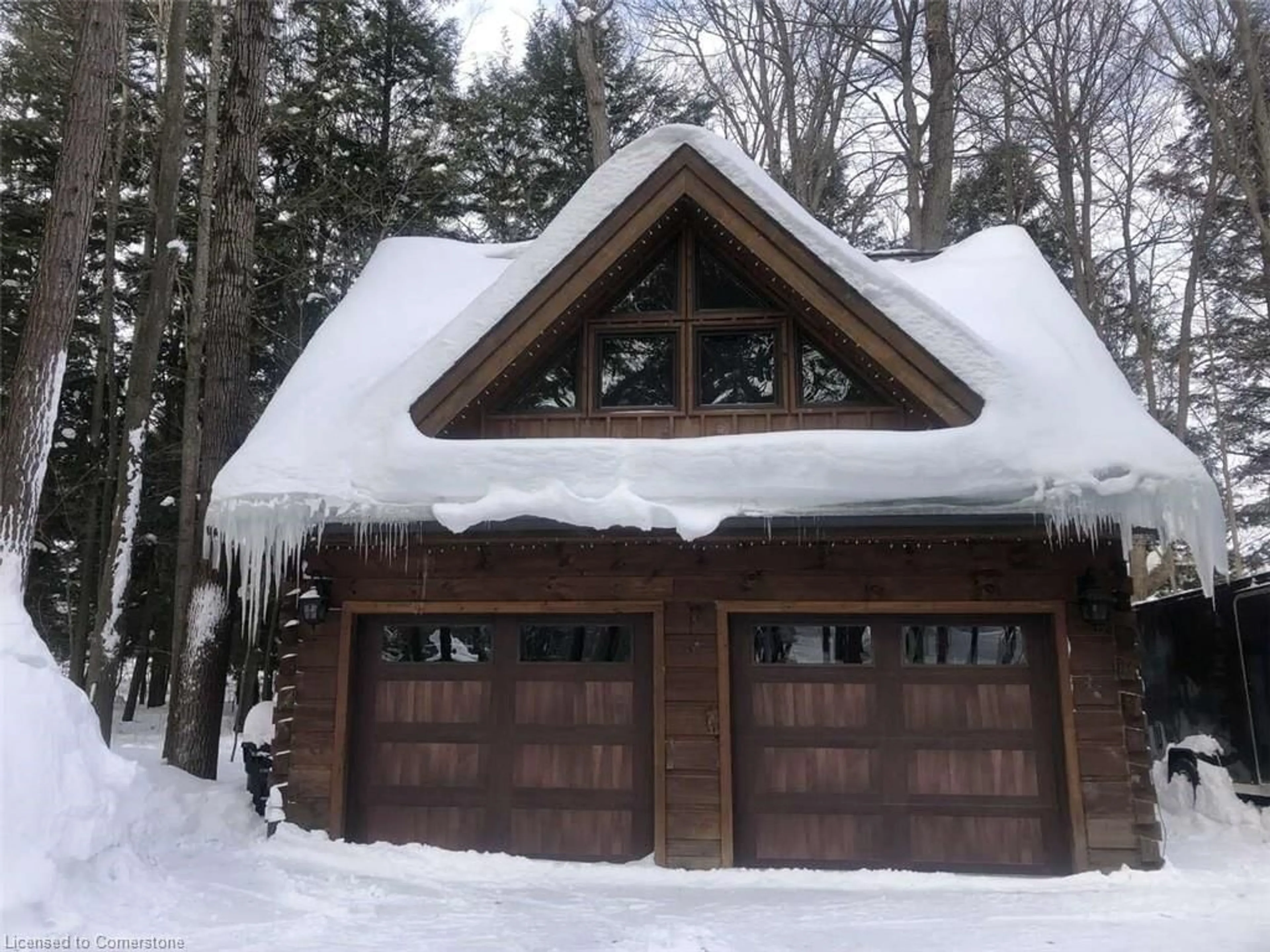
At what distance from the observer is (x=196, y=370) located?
11141mm

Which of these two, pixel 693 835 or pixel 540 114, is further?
pixel 540 114

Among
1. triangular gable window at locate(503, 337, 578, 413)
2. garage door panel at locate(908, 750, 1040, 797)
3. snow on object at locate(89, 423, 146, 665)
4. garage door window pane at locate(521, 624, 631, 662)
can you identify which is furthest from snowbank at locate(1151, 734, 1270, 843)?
snow on object at locate(89, 423, 146, 665)

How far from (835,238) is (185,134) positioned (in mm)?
11399

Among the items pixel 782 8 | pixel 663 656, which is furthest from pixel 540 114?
pixel 663 656

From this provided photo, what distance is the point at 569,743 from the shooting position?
7.09m

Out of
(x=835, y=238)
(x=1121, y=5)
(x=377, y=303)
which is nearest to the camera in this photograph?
(x=835, y=238)

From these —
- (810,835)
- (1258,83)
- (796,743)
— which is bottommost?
(810,835)

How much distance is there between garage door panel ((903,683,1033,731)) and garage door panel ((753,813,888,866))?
0.76 m

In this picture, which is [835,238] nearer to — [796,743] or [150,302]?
[796,743]

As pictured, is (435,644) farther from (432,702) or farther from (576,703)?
(576,703)

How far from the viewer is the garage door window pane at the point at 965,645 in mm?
6938

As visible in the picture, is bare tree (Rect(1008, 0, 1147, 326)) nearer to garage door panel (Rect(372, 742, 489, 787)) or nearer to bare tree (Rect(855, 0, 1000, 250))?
bare tree (Rect(855, 0, 1000, 250))

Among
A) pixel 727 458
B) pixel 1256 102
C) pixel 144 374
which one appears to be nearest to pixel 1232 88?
pixel 1256 102

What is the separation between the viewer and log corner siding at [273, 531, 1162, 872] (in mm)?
6625
